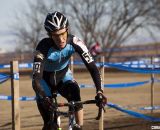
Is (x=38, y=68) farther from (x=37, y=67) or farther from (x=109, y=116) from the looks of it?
(x=109, y=116)

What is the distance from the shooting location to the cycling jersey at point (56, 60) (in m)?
5.13

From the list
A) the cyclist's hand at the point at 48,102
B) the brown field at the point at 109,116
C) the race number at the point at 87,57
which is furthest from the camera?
the brown field at the point at 109,116

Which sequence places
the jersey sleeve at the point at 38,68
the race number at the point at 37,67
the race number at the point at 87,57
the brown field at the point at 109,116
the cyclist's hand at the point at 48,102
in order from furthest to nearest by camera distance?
the brown field at the point at 109,116, the race number at the point at 87,57, the race number at the point at 37,67, the jersey sleeve at the point at 38,68, the cyclist's hand at the point at 48,102

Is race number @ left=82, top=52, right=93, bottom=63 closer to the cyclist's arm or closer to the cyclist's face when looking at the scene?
the cyclist's face

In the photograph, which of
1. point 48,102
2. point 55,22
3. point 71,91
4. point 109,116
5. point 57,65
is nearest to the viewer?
point 48,102

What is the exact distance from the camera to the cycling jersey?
16.8 feet

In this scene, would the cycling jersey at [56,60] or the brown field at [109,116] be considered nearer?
the cycling jersey at [56,60]

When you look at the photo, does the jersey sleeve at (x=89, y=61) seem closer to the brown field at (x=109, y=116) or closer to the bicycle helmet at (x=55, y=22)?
the bicycle helmet at (x=55, y=22)

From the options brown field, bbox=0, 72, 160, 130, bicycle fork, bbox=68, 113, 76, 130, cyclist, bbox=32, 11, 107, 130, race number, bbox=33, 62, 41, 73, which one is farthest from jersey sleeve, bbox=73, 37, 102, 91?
brown field, bbox=0, 72, 160, 130

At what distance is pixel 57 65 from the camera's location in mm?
5582

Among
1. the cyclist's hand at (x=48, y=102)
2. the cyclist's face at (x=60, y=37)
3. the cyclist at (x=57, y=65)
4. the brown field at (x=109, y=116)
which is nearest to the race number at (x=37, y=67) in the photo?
the cyclist at (x=57, y=65)

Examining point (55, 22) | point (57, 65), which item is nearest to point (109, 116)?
point (57, 65)

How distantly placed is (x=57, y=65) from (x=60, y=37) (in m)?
0.57

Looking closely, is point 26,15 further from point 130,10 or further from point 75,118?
point 75,118
